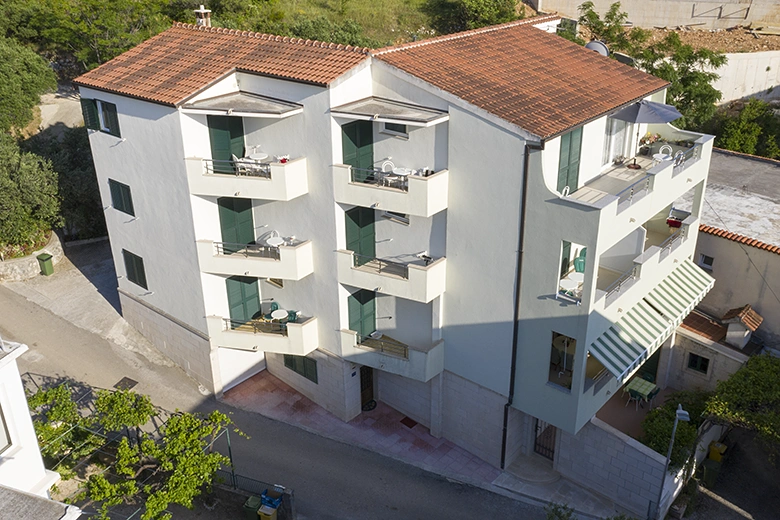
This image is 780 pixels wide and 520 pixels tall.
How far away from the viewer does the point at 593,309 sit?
82.1 ft

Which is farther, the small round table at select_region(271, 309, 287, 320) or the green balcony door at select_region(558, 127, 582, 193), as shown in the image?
the small round table at select_region(271, 309, 287, 320)

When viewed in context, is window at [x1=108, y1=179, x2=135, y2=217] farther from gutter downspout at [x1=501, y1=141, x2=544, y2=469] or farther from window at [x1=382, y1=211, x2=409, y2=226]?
gutter downspout at [x1=501, y1=141, x2=544, y2=469]

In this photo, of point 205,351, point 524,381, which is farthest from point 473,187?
point 205,351

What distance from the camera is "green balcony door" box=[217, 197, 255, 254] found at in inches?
1228

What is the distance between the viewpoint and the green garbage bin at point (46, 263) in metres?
41.8

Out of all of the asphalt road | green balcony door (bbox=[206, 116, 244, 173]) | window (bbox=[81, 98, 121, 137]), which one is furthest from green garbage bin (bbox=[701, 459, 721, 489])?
window (bbox=[81, 98, 121, 137])

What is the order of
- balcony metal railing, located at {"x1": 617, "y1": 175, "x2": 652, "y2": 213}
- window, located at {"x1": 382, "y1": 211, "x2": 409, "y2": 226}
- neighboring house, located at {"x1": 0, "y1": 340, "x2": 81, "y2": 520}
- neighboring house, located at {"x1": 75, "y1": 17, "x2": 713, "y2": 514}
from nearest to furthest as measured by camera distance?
neighboring house, located at {"x1": 0, "y1": 340, "x2": 81, "y2": 520}, balcony metal railing, located at {"x1": 617, "y1": 175, "x2": 652, "y2": 213}, neighboring house, located at {"x1": 75, "y1": 17, "x2": 713, "y2": 514}, window, located at {"x1": 382, "y1": 211, "x2": 409, "y2": 226}

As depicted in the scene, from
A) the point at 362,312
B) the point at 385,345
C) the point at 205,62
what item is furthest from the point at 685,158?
the point at 205,62

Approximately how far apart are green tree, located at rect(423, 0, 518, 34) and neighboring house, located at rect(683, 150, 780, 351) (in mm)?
40670

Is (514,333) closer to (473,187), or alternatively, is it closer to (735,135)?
(473,187)

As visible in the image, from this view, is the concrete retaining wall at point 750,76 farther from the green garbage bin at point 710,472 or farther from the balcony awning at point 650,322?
the green garbage bin at point 710,472

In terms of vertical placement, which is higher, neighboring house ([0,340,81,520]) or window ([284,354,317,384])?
neighboring house ([0,340,81,520])

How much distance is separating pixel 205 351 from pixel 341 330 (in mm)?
7158

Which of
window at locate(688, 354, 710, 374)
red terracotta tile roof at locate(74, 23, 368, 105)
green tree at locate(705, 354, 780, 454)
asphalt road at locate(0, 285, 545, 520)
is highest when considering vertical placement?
red terracotta tile roof at locate(74, 23, 368, 105)
